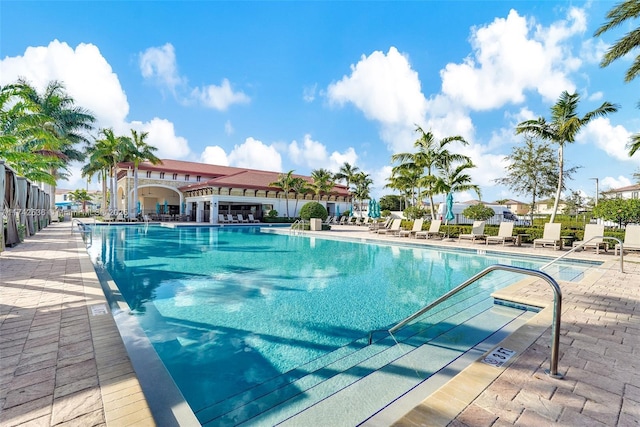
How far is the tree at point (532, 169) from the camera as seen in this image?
22891 millimetres

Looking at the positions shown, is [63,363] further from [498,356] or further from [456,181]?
[456,181]

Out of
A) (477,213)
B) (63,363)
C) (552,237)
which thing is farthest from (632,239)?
(63,363)

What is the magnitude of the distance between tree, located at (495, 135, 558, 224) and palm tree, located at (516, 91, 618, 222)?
6231mm

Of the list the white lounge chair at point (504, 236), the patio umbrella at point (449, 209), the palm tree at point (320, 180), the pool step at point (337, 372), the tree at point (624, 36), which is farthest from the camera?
the palm tree at point (320, 180)

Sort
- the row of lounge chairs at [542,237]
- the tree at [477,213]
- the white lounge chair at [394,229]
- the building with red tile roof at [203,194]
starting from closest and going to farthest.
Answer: the row of lounge chairs at [542,237], the white lounge chair at [394,229], the tree at [477,213], the building with red tile roof at [203,194]

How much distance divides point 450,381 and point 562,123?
1992 centimetres

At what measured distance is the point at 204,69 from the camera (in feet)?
66.9

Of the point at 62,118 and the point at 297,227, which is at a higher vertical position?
the point at 62,118

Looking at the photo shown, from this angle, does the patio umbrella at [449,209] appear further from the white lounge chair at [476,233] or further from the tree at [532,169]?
the tree at [532,169]

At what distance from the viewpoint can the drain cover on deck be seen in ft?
9.51

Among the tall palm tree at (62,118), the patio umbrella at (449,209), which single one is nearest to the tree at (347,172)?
the patio umbrella at (449,209)

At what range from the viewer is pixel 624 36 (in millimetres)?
11828

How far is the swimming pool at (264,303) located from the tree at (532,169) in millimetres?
15508

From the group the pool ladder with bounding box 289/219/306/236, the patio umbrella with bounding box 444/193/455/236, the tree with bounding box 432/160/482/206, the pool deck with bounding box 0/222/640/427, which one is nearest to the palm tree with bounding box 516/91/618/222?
the tree with bounding box 432/160/482/206
